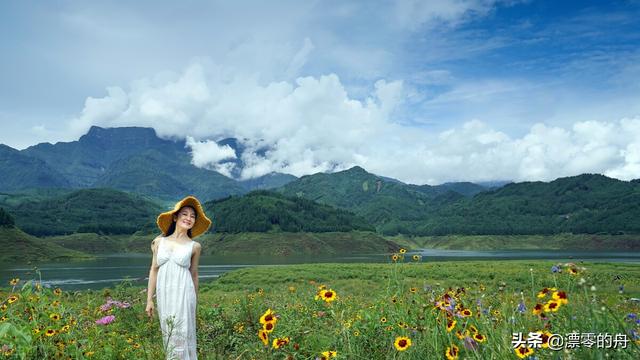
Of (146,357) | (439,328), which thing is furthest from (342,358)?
(146,357)

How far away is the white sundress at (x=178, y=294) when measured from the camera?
279 inches

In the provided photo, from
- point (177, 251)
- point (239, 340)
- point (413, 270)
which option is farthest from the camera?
point (413, 270)

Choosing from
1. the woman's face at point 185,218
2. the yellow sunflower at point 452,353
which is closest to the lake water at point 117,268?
the woman's face at point 185,218

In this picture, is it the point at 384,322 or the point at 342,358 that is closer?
the point at 342,358

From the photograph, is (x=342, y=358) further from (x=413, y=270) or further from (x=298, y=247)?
(x=298, y=247)

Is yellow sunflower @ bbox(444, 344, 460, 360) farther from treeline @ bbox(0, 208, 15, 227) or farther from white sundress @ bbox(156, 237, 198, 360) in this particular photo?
treeline @ bbox(0, 208, 15, 227)

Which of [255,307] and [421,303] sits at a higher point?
[421,303]

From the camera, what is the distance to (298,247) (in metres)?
190

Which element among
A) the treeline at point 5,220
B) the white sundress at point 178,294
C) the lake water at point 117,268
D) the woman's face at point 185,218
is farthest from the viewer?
the treeline at point 5,220

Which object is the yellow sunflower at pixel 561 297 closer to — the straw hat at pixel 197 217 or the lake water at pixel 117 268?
the straw hat at pixel 197 217

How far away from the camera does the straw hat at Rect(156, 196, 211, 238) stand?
7.76m

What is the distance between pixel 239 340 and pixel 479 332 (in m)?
5.54

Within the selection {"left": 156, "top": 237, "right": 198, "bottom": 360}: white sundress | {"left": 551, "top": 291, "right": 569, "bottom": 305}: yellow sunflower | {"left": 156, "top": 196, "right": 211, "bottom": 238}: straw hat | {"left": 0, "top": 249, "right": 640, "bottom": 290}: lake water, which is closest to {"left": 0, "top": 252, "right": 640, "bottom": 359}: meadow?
{"left": 551, "top": 291, "right": 569, "bottom": 305}: yellow sunflower

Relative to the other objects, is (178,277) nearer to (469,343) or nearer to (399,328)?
(399,328)
